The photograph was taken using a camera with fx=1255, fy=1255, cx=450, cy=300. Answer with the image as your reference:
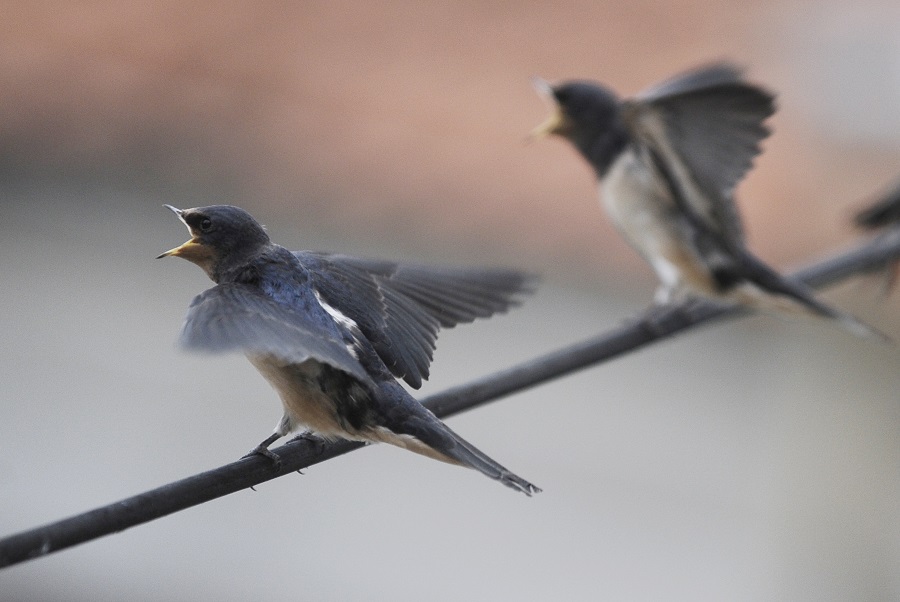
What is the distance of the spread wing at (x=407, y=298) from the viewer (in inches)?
75.2

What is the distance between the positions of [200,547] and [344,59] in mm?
1863

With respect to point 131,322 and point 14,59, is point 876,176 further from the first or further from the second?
point 14,59

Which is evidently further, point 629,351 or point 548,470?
point 548,470

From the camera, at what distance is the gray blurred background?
4.16 m

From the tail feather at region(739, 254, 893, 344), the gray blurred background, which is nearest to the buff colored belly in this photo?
the tail feather at region(739, 254, 893, 344)

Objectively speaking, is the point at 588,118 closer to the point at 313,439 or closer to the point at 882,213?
the point at 882,213

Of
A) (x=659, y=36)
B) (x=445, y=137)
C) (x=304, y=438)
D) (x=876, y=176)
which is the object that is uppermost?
(x=659, y=36)

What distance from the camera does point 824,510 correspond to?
541cm

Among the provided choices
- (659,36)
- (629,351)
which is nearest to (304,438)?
(629,351)

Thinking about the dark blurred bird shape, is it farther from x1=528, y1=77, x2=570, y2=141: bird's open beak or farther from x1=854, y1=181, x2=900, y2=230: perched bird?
x1=528, y1=77, x2=570, y2=141: bird's open beak

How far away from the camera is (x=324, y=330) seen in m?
1.78

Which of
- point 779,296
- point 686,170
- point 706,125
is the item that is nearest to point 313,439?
point 706,125

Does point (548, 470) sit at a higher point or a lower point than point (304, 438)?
higher

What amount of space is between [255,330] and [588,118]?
192 cm
